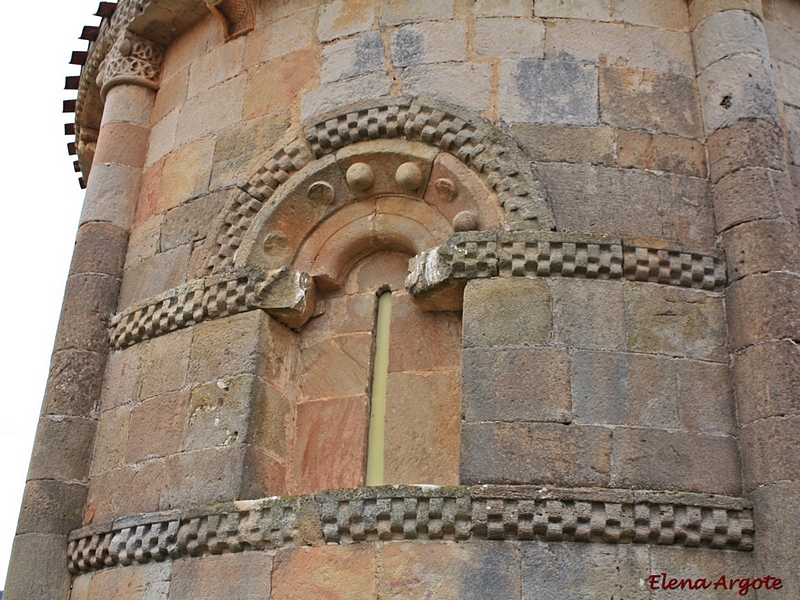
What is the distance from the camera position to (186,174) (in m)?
7.31

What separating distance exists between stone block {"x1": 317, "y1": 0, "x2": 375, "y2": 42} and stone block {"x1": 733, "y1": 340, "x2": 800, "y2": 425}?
3569mm

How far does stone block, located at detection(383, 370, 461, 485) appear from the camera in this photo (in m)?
5.75

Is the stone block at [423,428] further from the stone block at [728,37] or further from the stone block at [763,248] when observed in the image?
the stone block at [728,37]

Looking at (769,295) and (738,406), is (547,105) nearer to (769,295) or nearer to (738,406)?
(769,295)

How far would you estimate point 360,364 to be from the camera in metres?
6.22

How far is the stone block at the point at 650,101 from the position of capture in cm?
634

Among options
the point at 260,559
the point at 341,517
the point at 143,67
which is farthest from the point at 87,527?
the point at 143,67

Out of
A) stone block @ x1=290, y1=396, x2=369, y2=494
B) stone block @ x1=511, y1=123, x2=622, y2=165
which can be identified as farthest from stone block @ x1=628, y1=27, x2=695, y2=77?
stone block @ x1=290, y1=396, x2=369, y2=494

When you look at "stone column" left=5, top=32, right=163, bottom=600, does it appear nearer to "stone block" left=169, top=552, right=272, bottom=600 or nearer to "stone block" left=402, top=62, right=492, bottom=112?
"stone block" left=169, top=552, right=272, bottom=600

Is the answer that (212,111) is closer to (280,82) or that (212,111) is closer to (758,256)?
(280,82)

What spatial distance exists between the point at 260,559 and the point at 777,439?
114 inches

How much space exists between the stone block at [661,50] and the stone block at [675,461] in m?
2.65

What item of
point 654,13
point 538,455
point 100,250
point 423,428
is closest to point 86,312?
point 100,250

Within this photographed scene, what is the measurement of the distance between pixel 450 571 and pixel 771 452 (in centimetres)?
182
